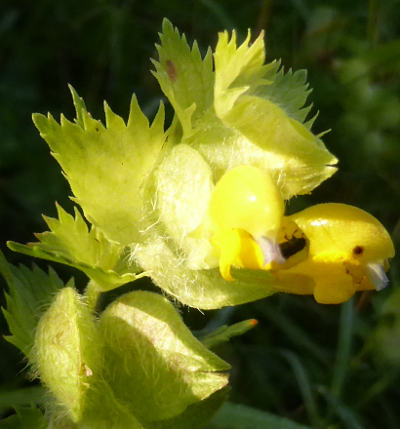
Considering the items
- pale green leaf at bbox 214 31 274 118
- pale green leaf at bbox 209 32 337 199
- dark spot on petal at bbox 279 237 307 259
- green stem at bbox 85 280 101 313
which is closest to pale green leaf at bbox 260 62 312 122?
pale green leaf at bbox 209 32 337 199

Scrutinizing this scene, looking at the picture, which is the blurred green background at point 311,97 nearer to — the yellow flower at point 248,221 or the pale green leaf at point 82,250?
the pale green leaf at point 82,250

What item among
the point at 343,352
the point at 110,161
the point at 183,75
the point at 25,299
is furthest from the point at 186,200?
the point at 343,352

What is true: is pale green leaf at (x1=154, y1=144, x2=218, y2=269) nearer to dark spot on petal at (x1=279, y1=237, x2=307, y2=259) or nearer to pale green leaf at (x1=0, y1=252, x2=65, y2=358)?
dark spot on petal at (x1=279, y1=237, x2=307, y2=259)

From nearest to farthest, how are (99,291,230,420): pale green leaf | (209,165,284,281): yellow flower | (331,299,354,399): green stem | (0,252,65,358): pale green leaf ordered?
(209,165,284,281): yellow flower → (99,291,230,420): pale green leaf → (0,252,65,358): pale green leaf → (331,299,354,399): green stem

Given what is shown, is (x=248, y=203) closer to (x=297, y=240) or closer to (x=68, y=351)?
(x=297, y=240)

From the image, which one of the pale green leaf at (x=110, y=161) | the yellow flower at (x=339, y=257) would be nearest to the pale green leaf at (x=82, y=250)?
the pale green leaf at (x=110, y=161)
